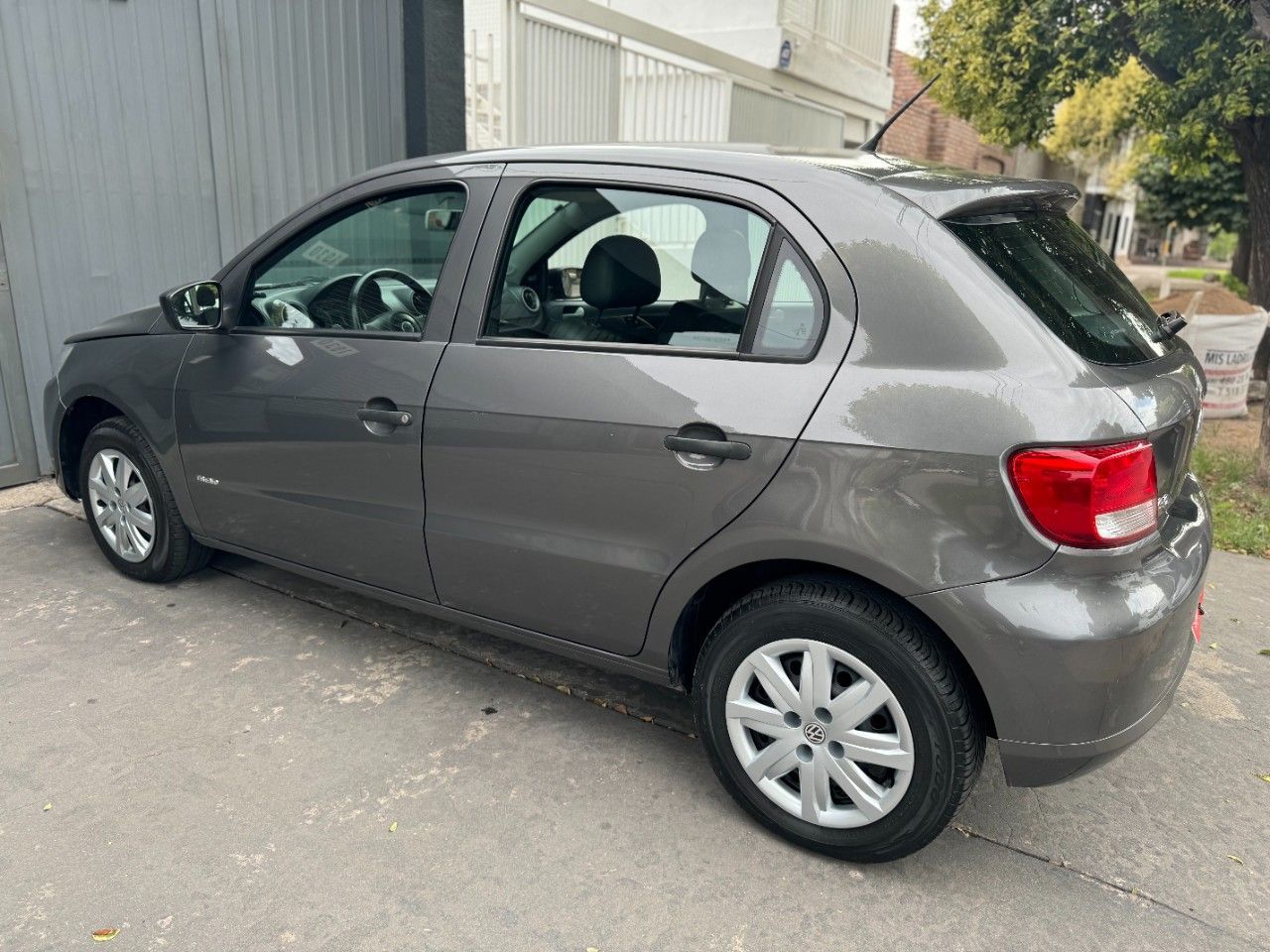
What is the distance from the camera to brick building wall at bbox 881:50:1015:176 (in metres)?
16.4

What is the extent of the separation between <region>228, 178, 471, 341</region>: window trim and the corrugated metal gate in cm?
190

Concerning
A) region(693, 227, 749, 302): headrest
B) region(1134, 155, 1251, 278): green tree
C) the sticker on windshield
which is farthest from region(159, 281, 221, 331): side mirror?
region(1134, 155, 1251, 278): green tree

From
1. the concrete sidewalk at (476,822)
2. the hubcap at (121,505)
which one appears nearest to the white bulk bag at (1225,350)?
the concrete sidewalk at (476,822)

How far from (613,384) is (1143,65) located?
7.19 metres

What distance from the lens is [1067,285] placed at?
2.42 m

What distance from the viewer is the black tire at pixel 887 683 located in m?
2.25

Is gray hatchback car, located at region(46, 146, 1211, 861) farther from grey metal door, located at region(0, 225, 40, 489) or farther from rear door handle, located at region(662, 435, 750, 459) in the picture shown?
grey metal door, located at region(0, 225, 40, 489)

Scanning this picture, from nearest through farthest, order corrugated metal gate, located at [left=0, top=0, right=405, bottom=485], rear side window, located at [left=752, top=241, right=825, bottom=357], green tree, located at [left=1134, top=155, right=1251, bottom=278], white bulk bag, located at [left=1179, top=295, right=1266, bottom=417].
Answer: rear side window, located at [left=752, top=241, right=825, bottom=357]
corrugated metal gate, located at [left=0, top=0, right=405, bottom=485]
white bulk bag, located at [left=1179, top=295, right=1266, bottom=417]
green tree, located at [left=1134, top=155, right=1251, bottom=278]

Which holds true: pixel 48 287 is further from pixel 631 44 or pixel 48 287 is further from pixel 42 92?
pixel 631 44

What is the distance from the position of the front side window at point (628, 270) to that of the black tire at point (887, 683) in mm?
677

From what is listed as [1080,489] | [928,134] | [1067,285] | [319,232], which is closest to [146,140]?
[319,232]

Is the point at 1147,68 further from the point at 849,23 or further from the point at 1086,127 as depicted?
the point at 1086,127

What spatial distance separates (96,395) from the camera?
385 cm

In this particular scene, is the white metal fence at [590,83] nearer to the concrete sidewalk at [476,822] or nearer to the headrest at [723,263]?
the headrest at [723,263]
